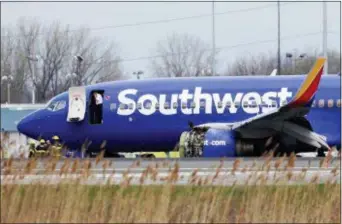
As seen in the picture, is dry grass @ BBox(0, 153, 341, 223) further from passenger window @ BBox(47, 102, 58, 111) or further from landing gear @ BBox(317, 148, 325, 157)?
passenger window @ BBox(47, 102, 58, 111)

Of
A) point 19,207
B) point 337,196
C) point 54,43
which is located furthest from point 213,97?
point 54,43

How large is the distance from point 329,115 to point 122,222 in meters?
17.1

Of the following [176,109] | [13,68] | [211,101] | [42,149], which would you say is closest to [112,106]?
[176,109]

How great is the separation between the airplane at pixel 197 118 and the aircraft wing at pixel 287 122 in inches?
1.2

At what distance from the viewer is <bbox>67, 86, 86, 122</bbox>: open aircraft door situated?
26.8 metres

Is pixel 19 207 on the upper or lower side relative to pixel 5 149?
lower

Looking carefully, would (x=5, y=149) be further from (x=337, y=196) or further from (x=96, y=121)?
(x=96, y=121)

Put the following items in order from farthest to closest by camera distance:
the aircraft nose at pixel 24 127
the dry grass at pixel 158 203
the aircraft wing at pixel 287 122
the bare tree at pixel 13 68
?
the bare tree at pixel 13 68
the aircraft nose at pixel 24 127
the aircraft wing at pixel 287 122
the dry grass at pixel 158 203

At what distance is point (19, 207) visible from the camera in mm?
9445

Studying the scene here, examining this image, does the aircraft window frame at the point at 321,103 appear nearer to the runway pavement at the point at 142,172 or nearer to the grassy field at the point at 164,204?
the runway pavement at the point at 142,172

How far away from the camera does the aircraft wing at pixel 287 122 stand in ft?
77.3

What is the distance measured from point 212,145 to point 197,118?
1890 millimetres

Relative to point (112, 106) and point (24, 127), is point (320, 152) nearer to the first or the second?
point (112, 106)

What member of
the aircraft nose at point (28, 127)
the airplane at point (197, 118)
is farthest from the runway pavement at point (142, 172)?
the aircraft nose at point (28, 127)
